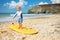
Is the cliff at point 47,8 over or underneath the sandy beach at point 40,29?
over

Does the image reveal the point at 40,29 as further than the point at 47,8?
No

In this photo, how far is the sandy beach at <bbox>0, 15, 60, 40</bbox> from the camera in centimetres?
173

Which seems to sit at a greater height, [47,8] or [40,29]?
[47,8]

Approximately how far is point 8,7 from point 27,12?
0.92 ft

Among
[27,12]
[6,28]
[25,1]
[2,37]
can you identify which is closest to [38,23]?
[27,12]

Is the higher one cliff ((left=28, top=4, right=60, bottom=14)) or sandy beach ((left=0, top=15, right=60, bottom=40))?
cliff ((left=28, top=4, right=60, bottom=14))

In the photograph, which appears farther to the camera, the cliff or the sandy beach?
the cliff

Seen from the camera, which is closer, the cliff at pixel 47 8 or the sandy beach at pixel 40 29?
the sandy beach at pixel 40 29

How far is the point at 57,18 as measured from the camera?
226cm

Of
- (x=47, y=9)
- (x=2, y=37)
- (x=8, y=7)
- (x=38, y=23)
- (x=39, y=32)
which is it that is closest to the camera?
(x=2, y=37)

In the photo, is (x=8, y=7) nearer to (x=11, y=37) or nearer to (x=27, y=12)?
(x=27, y=12)

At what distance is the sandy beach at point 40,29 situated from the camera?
1.73m

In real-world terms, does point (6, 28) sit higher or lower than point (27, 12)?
lower

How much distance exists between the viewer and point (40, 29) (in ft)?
6.47
